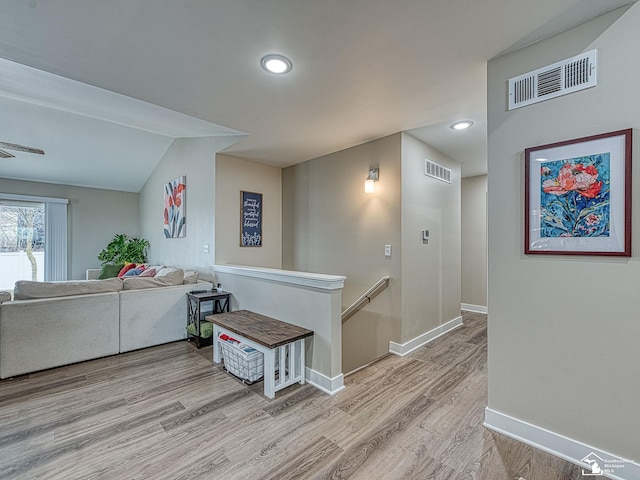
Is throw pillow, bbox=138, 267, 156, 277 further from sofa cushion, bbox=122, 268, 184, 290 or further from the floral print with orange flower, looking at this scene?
the floral print with orange flower

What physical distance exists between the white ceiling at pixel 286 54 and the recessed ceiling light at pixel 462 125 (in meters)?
0.12

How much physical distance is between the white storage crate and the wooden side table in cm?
92

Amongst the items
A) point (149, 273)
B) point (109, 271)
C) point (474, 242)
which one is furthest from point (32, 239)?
point (474, 242)

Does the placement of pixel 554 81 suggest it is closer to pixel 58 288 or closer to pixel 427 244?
pixel 427 244

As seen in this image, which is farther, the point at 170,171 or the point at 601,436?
the point at 170,171

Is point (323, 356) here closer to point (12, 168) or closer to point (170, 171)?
point (170, 171)

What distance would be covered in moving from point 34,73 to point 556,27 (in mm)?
4102

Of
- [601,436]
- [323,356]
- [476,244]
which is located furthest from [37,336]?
[476,244]

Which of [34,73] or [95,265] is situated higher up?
[34,73]

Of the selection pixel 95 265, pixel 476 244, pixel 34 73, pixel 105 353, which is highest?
pixel 34 73

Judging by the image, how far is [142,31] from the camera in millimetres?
1704

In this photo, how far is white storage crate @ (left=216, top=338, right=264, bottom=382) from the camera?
2.60 m

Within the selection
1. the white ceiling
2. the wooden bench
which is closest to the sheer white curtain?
the white ceiling

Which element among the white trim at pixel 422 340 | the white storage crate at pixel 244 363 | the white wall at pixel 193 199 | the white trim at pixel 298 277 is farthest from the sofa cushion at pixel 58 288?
the white trim at pixel 422 340
